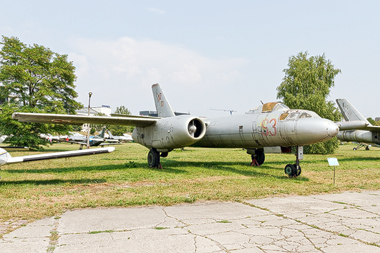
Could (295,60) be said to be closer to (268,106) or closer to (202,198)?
(268,106)

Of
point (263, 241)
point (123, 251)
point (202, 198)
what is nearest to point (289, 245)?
point (263, 241)

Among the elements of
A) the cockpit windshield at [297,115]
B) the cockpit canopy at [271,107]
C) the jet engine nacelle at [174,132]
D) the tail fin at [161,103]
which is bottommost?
the jet engine nacelle at [174,132]

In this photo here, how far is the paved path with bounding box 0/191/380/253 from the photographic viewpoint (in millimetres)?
3771

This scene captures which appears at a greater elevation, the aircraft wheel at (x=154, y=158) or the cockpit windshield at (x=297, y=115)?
the cockpit windshield at (x=297, y=115)

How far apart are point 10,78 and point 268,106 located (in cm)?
2790

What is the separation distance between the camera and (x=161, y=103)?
17578 mm

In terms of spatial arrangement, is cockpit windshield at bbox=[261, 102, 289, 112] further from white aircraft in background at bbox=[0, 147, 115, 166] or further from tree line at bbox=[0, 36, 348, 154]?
tree line at bbox=[0, 36, 348, 154]

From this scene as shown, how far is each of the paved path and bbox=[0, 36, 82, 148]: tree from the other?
26.8m

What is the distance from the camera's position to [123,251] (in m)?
3.61

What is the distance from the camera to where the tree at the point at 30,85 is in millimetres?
28516

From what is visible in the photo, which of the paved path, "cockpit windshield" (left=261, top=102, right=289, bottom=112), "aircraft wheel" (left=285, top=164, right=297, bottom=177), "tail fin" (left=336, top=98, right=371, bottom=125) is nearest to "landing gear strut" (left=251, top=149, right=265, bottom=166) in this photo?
"cockpit windshield" (left=261, top=102, right=289, bottom=112)

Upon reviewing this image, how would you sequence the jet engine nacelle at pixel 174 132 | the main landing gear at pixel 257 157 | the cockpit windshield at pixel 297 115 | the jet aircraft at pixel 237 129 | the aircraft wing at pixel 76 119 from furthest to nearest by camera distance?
the main landing gear at pixel 257 157, the jet engine nacelle at pixel 174 132, the cockpit windshield at pixel 297 115, the aircraft wing at pixel 76 119, the jet aircraft at pixel 237 129

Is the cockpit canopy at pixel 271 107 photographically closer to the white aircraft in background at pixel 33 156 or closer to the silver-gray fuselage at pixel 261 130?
the silver-gray fuselage at pixel 261 130

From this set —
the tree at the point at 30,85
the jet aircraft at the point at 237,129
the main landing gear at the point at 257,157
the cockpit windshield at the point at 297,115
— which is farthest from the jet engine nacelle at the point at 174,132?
the tree at the point at 30,85
